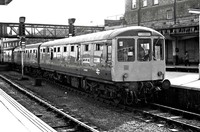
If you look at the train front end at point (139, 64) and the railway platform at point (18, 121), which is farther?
the train front end at point (139, 64)

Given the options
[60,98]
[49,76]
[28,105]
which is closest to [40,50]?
[49,76]

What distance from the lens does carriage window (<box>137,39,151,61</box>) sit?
11.5 metres

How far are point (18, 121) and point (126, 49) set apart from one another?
5101mm

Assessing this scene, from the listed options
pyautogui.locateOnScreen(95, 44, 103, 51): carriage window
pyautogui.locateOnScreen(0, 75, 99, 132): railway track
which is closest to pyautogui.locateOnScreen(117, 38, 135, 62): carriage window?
pyautogui.locateOnScreen(95, 44, 103, 51): carriage window

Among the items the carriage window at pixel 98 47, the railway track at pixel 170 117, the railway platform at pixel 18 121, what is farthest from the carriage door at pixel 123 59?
the railway platform at pixel 18 121

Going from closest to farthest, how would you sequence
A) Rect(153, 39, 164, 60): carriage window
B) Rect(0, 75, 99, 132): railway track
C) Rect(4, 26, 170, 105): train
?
Rect(0, 75, 99, 132): railway track < Rect(4, 26, 170, 105): train < Rect(153, 39, 164, 60): carriage window

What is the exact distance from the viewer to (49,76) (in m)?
21.6

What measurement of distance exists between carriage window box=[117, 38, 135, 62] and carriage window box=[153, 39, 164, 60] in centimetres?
101

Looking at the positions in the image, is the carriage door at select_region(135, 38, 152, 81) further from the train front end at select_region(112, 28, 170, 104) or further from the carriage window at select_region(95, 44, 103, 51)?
the carriage window at select_region(95, 44, 103, 51)

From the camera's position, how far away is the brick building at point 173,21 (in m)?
25.0

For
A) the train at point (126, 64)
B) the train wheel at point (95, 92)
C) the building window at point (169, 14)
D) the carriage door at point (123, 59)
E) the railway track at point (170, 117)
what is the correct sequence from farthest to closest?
the building window at point (169, 14) → the train wheel at point (95, 92) → the train at point (126, 64) → the carriage door at point (123, 59) → the railway track at point (170, 117)

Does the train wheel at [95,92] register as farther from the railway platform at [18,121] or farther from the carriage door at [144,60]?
the railway platform at [18,121]

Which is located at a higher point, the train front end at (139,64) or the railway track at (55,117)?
the train front end at (139,64)

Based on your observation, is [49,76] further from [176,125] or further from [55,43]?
[176,125]
